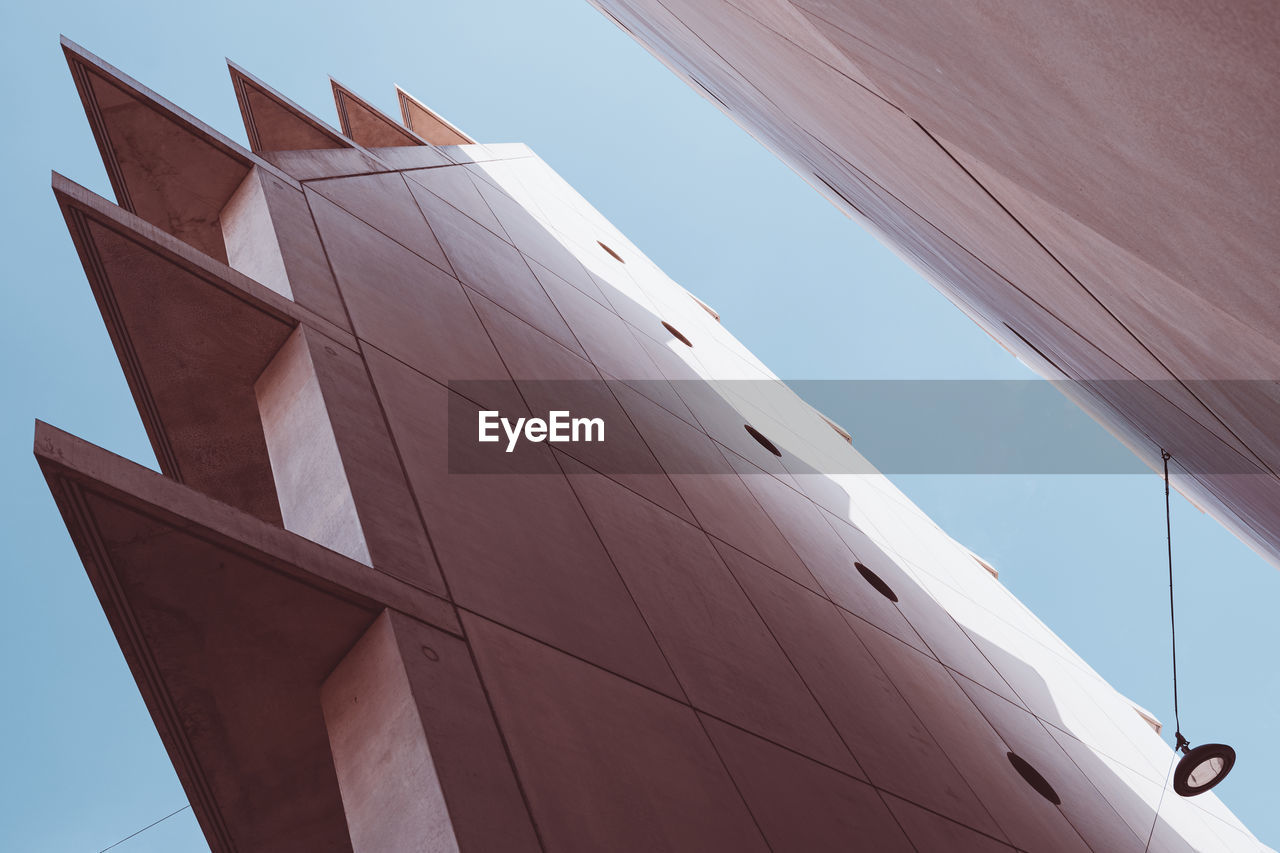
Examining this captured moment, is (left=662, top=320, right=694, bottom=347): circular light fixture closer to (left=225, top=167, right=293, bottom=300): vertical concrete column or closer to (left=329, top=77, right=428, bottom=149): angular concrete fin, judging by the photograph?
(left=329, top=77, right=428, bottom=149): angular concrete fin

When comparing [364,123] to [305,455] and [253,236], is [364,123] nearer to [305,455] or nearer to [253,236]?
[253,236]

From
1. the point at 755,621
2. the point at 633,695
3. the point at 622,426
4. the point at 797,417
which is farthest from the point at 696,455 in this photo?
the point at 797,417

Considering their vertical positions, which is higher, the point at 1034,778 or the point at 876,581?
the point at 876,581

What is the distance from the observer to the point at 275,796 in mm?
4770

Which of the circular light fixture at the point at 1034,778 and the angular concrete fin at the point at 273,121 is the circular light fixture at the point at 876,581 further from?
the angular concrete fin at the point at 273,121

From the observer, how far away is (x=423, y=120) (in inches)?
838

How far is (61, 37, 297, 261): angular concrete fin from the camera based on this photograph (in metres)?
7.84

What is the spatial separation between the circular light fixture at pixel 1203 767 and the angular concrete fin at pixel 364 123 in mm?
14343

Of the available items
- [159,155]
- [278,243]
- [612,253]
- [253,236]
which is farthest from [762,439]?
[159,155]

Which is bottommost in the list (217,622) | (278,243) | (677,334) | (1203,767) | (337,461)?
(217,622)

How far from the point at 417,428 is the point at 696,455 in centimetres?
591

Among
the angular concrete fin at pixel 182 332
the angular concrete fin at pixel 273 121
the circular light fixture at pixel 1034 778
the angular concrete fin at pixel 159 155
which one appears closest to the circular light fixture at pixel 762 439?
the circular light fixture at pixel 1034 778

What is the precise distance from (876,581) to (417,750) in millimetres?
11481

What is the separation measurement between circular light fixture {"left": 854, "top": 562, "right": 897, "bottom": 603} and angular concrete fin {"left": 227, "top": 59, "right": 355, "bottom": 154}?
9.14 metres
